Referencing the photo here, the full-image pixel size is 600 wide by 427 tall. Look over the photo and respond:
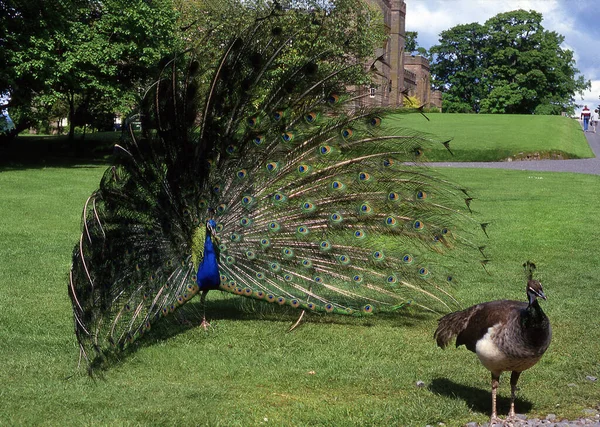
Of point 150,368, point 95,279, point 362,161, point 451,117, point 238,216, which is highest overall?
point 451,117

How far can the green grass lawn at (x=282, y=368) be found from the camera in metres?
6.10

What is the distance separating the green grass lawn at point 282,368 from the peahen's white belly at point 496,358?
689 millimetres

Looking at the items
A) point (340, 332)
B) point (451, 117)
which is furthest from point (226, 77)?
point (451, 117)

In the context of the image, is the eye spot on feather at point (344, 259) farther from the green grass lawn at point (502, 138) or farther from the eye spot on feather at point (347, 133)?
the green grass lawn at point (502, 138)

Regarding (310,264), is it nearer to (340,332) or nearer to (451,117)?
(340,332)

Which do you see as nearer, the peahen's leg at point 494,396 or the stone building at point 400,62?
the peahen's leg at point 494,396

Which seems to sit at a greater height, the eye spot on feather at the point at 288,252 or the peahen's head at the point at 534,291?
the peahen's head at the point at 534,291

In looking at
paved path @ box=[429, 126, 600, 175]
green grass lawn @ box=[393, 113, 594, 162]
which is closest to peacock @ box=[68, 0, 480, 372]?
green grass lawn @ box=[393, 113, 594, 162]

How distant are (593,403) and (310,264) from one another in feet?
10.4

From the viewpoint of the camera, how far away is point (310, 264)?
27.0 ft

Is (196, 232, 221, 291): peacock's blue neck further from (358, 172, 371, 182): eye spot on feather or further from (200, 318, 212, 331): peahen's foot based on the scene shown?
(358, 172, 371, 182): eye spot on feather

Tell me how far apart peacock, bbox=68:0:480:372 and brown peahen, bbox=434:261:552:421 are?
2130 millimetres

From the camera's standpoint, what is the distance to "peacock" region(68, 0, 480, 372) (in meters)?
8.00

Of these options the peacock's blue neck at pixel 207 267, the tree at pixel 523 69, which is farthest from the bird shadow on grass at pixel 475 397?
the tree at pixel 523 69
